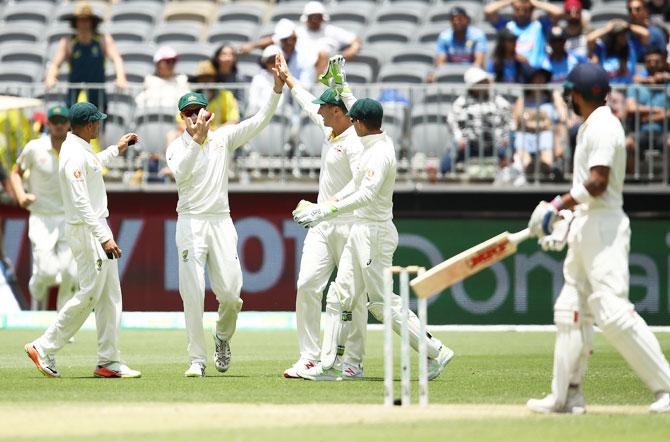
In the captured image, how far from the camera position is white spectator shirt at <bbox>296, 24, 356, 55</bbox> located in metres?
18.5

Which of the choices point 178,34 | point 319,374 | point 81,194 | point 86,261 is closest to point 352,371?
point 319,374

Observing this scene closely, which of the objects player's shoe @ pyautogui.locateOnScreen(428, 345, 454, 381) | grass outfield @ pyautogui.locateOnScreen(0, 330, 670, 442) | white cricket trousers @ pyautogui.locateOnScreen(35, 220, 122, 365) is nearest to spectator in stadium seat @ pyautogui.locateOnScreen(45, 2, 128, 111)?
grass outfield @ pyautogui.locateOnScreen(0, 330, 670, 442)

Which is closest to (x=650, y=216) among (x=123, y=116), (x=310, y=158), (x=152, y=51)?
(x=310, y=158)

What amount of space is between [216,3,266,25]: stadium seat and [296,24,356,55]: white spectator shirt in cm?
369

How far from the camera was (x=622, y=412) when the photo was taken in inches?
342

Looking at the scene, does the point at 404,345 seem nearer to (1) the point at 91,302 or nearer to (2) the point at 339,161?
(2) the point at 339,161

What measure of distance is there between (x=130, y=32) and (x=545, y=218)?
15.4 m

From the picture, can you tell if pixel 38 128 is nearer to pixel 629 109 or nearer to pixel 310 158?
pixel 310 158

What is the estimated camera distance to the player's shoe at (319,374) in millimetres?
11195

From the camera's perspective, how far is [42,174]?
15836 millimetres

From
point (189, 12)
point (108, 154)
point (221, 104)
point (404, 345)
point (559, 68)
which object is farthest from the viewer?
point (189, 12)

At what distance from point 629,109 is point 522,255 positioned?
226 centimetres

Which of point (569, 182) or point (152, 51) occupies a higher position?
point (152, 51)

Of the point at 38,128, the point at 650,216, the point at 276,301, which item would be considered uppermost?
the point at 38,128
